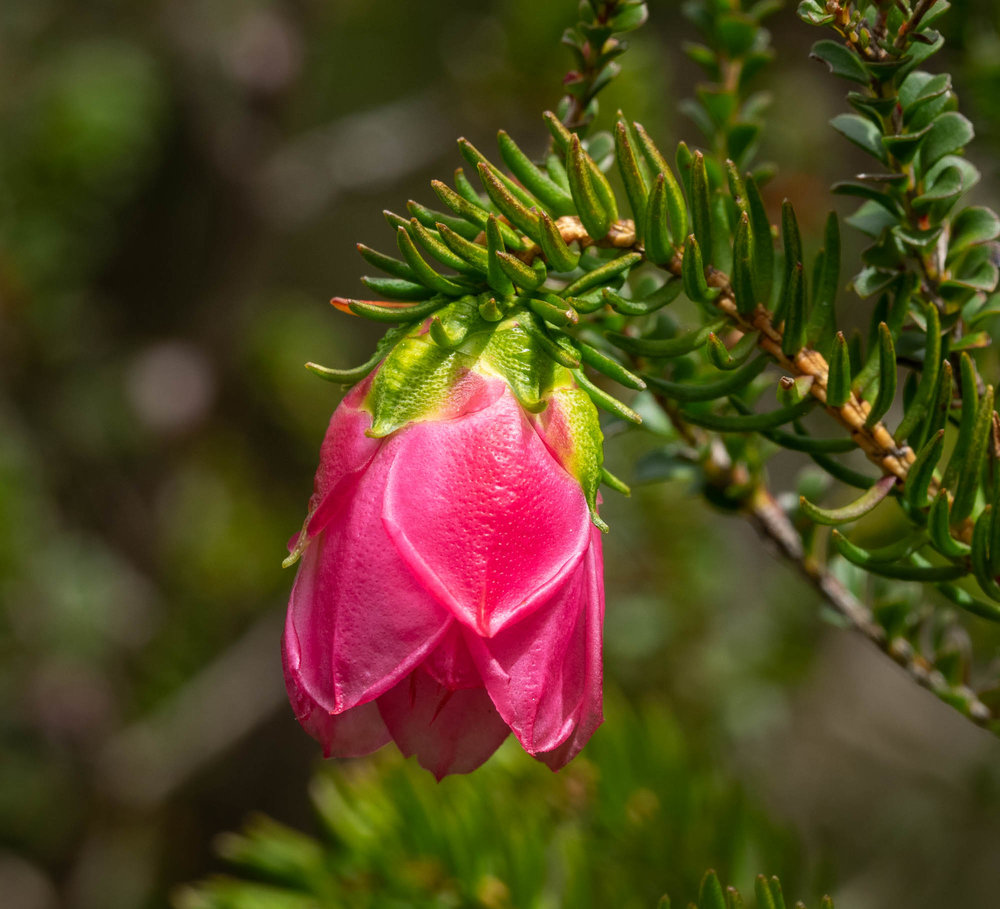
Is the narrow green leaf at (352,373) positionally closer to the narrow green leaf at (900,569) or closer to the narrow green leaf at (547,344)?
the narrow green leaf at (547,344)

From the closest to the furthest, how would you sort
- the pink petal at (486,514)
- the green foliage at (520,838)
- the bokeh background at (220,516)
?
the pink petal at (486,514) → the green foliage at (520,838) → the bokeh background at (220,516)

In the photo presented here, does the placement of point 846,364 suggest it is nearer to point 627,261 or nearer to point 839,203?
point 627,261

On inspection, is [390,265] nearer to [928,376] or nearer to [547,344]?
[547,344]

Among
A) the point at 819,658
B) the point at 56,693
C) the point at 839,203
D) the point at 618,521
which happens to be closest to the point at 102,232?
the point at 56,693

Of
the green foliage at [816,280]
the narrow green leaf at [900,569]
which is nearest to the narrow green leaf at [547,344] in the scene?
the green foliage at [816,280]

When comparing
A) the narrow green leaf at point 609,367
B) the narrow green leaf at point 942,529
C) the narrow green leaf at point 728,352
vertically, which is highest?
the narrow green leaf at point 609,367

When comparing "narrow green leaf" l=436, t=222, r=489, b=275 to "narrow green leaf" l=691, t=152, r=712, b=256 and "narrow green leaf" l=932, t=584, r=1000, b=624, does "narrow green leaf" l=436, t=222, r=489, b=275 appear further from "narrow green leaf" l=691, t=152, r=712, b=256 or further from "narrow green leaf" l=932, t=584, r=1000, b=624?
"narrow green leaf" l=932, t=584, r=1000, b=624

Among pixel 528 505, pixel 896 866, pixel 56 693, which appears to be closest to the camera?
pixel 528 505
